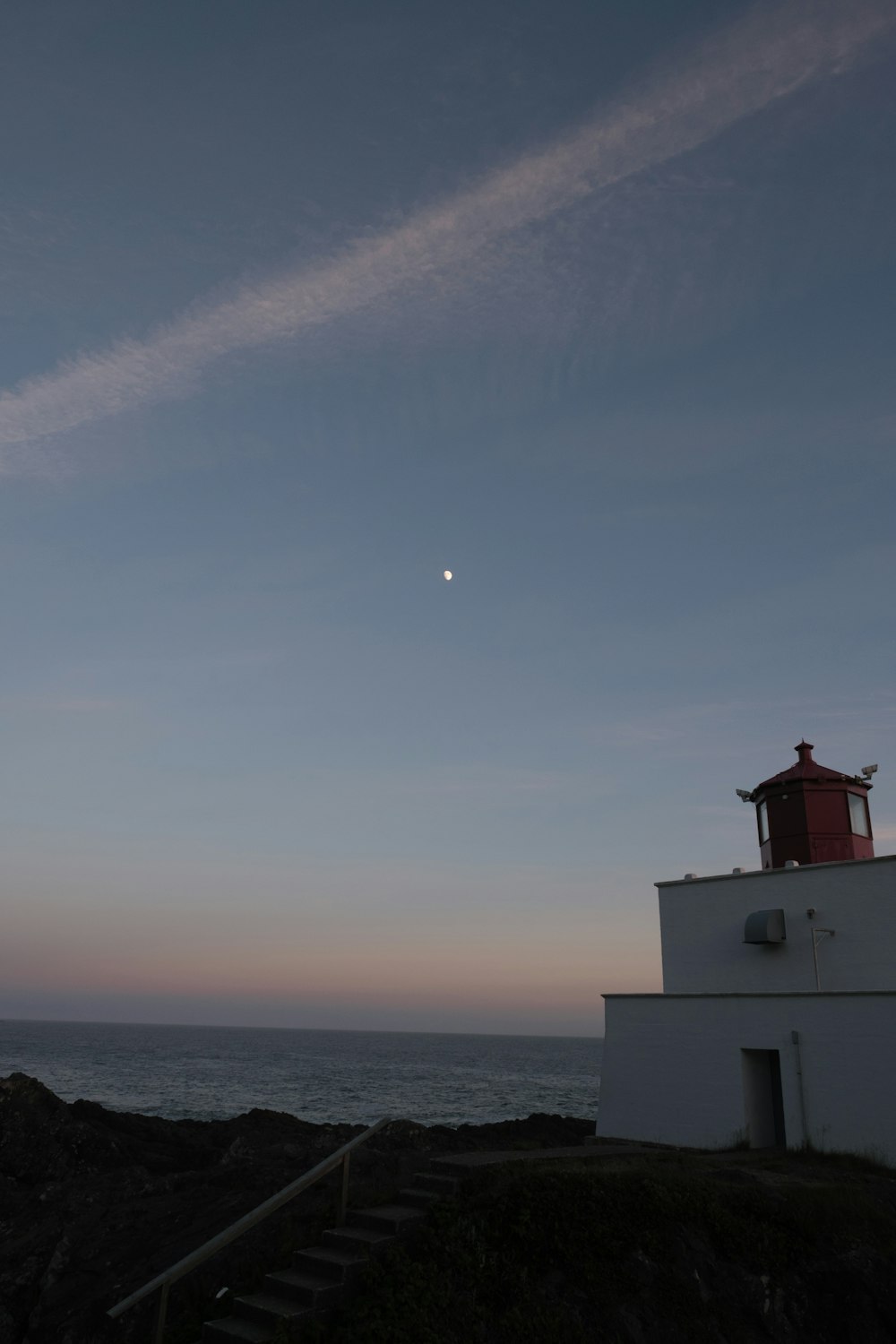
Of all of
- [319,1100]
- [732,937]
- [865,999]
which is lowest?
[319,1100]

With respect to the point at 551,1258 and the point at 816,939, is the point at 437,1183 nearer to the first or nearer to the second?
the point at 551,1258

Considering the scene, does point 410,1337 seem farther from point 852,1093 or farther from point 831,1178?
point 852,1093

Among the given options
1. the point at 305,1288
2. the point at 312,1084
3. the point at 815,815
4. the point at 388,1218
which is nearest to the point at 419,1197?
the point at 388,1218

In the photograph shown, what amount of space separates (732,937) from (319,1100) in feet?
150

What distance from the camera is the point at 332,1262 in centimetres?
930

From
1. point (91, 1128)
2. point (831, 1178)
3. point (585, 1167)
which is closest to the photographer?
point (585, 1167)

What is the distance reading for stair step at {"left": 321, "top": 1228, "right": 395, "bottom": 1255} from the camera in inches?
379

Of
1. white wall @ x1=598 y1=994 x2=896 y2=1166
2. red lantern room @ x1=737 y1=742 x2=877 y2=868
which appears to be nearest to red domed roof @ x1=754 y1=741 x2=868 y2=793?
red lantern room @ x1=737 y1=742 x2=877 y2=868

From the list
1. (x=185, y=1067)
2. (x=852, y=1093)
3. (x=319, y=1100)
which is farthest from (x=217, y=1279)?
(x=185, y=1067)

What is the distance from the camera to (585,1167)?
39.1 feet

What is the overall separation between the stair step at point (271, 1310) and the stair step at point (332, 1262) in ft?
1.40

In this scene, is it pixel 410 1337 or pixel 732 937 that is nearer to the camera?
pixel 410 1337

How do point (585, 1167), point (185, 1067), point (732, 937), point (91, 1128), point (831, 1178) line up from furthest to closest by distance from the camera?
point (185, 1067), point (91, 1128), point (732, 937), point (831, 1178), point (585, 1167)

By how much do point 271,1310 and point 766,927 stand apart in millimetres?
15279
